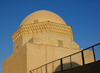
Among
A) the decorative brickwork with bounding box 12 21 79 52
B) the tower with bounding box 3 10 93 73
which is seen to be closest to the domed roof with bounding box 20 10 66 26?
the tower with bounding box 3 10 93 73

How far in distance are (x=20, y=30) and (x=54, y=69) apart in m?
6.07

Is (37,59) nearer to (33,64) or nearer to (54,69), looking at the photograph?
(33,64)

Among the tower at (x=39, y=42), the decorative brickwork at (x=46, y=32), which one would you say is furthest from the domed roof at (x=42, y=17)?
the decorative brickwork at (x=46, y=32)

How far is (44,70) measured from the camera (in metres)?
11.6

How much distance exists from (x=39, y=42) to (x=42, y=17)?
297 cm

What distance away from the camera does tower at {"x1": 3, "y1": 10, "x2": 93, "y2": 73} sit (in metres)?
12.5

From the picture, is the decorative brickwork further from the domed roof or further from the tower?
the domed roof

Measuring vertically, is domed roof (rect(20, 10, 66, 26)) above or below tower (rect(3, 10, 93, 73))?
above

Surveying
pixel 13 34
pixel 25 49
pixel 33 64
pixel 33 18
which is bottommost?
pixel 33 64

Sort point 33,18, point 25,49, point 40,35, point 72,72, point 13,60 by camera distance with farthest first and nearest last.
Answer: point 33,18
point 40,35
point 13,60
point 25,49
point 72,72

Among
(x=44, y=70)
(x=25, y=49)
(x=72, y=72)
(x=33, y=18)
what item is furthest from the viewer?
(x=33, y=18)

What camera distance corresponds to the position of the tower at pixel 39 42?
12.5 m

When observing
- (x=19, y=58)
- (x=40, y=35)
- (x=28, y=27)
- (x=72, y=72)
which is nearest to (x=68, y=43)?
(x=40, y=35)

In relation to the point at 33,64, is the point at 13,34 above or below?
above
